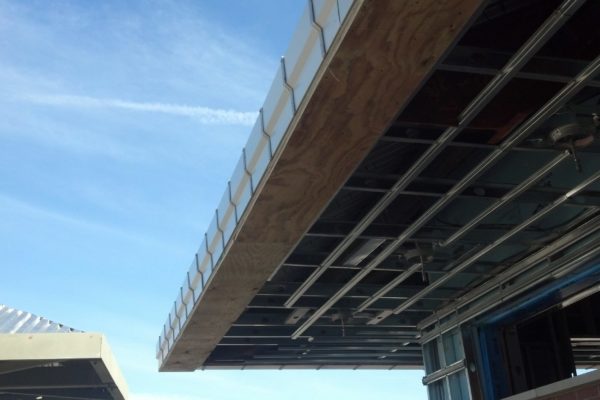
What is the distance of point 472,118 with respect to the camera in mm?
10062

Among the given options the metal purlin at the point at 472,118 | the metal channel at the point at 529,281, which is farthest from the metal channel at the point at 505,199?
the metal channel at the point at 529,281

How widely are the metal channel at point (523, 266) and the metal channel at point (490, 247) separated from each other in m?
0.81

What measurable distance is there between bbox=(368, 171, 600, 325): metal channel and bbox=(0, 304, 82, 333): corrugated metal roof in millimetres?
12750

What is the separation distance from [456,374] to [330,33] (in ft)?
38.0

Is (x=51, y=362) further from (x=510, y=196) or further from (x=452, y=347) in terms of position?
(x=510, y=196)

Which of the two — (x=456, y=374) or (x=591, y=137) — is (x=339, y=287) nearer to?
(x=456, y=374)

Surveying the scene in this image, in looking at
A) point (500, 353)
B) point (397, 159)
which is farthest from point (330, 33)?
point (500, 353)

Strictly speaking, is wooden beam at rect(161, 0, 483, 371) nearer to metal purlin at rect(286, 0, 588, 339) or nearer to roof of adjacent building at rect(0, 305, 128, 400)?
metal purlin at rect(286, 0, 588, 339)

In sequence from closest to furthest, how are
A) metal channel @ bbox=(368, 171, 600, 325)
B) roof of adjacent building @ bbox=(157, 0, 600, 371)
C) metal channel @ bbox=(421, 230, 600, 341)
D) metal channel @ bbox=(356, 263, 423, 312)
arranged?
roof of adjacent building @ bbox=(157, 0, 600, 371) → metal channel @ bbox=(368, 171, 600, 325) → metal channel @ bbox=(421, 230, 600, 341) → metal channel @ bbox=(356, 263, 423, 312)

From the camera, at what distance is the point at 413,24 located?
7664 mm

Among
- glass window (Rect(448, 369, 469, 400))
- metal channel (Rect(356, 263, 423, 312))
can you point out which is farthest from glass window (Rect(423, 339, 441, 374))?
metal channel (Rect(356, 263, 423, 312))

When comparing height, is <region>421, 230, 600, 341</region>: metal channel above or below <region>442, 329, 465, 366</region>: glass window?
above

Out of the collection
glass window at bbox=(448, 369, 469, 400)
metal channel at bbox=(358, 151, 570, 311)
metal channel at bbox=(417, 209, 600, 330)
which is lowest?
glass window at bbox=(448, 369, 469, 400)

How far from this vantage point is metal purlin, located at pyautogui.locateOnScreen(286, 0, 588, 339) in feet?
27.7
